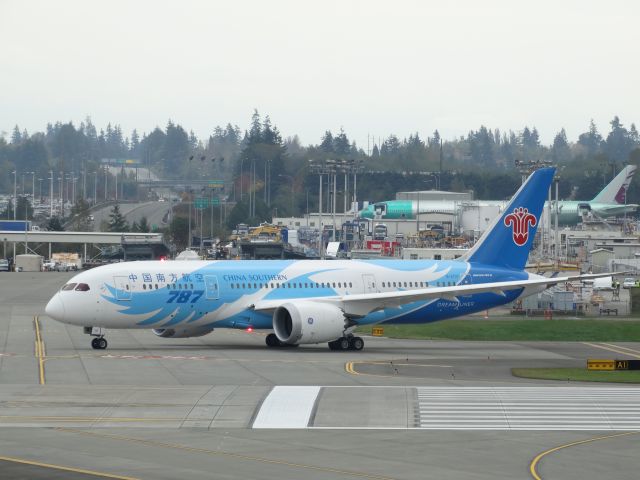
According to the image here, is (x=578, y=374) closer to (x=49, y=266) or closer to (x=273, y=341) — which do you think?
(x=273, y=341)

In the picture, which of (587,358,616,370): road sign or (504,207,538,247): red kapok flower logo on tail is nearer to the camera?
(587,358,616,370): road sign

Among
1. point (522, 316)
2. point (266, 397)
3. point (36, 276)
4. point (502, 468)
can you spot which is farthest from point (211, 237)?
point (502, 468)

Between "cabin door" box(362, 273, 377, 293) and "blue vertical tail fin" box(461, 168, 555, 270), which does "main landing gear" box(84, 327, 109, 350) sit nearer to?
"cabin door" box(362, 273, 377, 293)

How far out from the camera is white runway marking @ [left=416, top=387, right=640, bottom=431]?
108 feet

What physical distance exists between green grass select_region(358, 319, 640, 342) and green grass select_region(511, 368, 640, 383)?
17.7 m

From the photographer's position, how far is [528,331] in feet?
219

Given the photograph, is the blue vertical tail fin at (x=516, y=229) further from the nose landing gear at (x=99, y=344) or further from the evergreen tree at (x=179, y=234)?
the evergreen tree at (x=179, y=234)

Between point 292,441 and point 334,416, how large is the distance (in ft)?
14.3

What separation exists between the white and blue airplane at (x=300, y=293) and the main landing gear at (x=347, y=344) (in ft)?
0.15

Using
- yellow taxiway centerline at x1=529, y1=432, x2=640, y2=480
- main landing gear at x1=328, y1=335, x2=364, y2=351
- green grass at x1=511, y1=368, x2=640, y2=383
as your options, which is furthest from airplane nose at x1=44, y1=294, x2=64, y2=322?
yellow taxiway centerline at x1=529, y1=432, x2=640, y2=480

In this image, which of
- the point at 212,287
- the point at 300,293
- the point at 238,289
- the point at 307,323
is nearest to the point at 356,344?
the point at 307,323

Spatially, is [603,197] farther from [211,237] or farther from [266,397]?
[266,397]

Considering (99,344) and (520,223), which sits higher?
(520,223)

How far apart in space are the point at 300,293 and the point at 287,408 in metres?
20.6
